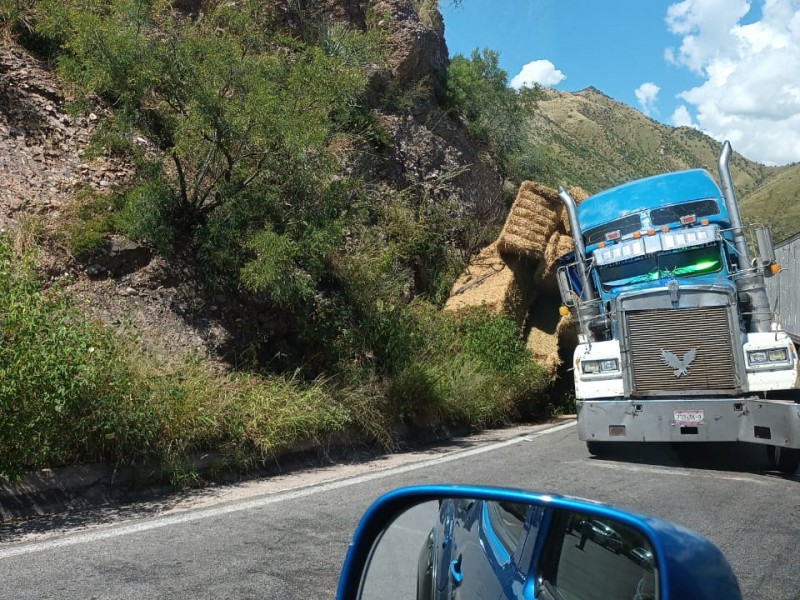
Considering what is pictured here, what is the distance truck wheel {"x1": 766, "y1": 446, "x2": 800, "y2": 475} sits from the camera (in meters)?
8.32

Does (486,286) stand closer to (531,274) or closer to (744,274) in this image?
(531,274)

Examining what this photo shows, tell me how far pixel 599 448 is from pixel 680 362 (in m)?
1.53

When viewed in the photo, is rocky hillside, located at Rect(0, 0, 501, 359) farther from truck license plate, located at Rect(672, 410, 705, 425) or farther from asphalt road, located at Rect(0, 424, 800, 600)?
truck license plate, located at Rect(672, 410, 705, 425)

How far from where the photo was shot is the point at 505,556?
6.77 ft

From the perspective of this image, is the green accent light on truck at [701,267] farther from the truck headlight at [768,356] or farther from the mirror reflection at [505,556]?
the mirror reflection at [505,556]

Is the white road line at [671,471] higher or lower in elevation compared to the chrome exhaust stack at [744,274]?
lower

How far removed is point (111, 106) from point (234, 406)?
5.09 metres

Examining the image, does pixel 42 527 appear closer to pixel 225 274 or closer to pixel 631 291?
pixel 225 274

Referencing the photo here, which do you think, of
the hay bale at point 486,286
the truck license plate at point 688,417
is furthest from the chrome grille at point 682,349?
the hay bale at point 486,286

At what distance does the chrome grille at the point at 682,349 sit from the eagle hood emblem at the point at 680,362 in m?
0.01

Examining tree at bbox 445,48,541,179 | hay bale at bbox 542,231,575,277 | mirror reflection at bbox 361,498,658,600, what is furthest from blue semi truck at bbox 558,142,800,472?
tree at bbox 445,48,541,179

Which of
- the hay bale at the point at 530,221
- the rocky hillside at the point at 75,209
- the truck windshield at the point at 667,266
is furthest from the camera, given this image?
the hay bale at the point at 530,221

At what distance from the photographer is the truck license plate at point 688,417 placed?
28.2 ft

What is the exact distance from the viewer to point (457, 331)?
14.5 m
